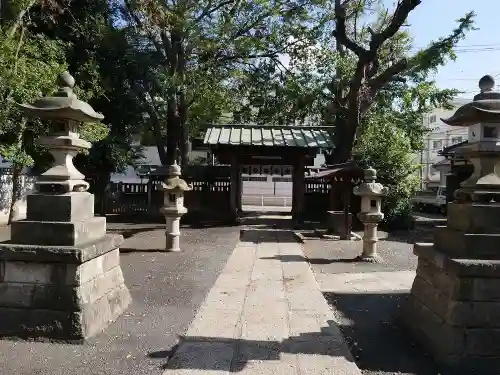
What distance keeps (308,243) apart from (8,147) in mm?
9402

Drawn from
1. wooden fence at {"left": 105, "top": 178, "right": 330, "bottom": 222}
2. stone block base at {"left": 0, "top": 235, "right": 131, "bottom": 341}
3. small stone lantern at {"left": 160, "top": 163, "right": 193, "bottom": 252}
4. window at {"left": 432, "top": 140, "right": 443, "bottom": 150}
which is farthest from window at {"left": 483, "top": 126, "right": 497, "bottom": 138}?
window at {"left": 432, "top": 140, "right": 443, "bottom": 150}

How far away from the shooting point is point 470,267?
4.28 metres

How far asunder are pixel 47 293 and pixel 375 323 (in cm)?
412

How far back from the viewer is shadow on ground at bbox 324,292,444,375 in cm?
447

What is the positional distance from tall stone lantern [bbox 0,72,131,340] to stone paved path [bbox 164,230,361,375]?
1247 mm

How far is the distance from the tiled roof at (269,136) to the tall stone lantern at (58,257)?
1232cm

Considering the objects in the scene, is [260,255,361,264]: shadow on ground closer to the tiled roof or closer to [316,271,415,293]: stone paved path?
[316,271,415,293]: stone paved path

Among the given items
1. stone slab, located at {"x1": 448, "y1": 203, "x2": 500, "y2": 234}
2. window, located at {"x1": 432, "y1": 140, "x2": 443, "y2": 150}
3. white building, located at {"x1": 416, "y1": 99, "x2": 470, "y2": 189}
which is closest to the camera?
stone slab, located at {"x1": 448, "y1": 203, "x2": 500, "y2": 234}

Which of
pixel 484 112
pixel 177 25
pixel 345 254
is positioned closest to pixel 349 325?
pixel 484 112

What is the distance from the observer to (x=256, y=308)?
6328 mm

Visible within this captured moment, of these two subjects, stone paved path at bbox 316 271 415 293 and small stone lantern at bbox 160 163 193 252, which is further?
small stone lantern at bbox 160 163 193 252

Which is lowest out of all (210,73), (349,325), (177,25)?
(349,325)

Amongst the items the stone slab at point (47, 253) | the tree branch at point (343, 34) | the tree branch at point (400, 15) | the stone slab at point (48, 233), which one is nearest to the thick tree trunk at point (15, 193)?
the stone slab at point (48, 233)

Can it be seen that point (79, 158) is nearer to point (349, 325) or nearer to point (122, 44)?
point (122, 44)
